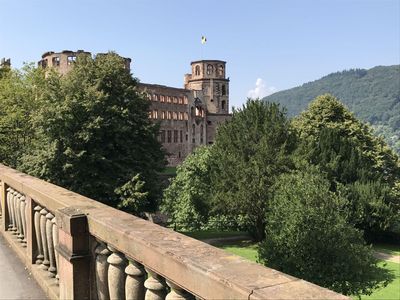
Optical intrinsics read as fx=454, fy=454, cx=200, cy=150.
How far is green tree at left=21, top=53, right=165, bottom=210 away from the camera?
28.7 metres

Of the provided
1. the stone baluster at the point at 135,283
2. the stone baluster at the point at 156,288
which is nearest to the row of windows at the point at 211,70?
the stone baluster at the point at 135,283

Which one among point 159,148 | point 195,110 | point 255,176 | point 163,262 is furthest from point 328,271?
point 195,110

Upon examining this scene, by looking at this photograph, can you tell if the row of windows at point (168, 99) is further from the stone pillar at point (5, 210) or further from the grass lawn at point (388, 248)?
the stone pillar at point (5, 210)

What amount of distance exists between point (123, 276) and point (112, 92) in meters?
29.1

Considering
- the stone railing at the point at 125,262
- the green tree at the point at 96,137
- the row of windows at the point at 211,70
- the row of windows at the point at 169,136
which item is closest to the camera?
the stone railing at the point at 125,262

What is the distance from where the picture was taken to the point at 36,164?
94.8 ft

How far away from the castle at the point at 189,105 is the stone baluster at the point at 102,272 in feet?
239

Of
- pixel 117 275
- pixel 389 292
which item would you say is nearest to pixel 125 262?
pixel 117 275

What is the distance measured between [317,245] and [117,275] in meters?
21.8

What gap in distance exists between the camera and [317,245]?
23672 mm

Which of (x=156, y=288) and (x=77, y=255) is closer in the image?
(x=156, y=288)

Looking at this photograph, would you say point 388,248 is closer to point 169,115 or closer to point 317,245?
point 317,245

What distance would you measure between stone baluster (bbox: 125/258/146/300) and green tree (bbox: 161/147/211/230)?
33099mm

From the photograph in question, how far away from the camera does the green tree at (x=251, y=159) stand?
32969 millimetres
